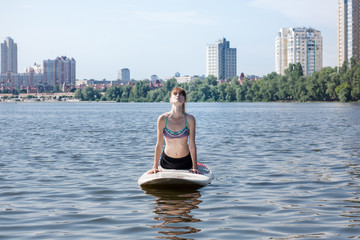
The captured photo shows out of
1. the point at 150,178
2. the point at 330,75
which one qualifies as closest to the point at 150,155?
the point at 150,178

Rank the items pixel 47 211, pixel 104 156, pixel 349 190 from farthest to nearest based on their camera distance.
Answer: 1. pixel 104 156
2. pixel 349 190
3. pixel 47 211

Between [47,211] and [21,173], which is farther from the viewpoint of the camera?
[21,173]

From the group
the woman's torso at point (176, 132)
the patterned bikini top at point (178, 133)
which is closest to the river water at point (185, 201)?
the woman's torso at point (176, 132)

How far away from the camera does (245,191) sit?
1345cm

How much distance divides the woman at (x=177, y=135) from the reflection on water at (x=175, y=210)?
2.04 ft

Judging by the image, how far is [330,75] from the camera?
175 metres

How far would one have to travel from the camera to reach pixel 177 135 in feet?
43.2

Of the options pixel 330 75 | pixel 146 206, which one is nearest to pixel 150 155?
pixel 146 206

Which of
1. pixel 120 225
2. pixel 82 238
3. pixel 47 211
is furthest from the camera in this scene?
pixel 47 211

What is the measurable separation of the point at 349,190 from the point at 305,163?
617 cm

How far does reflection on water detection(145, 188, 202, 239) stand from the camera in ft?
30.8

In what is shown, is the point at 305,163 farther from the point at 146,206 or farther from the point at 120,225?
the point at 120,225

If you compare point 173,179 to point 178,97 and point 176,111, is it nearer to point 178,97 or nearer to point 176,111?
point 176,111

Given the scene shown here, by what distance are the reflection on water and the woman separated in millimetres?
621
